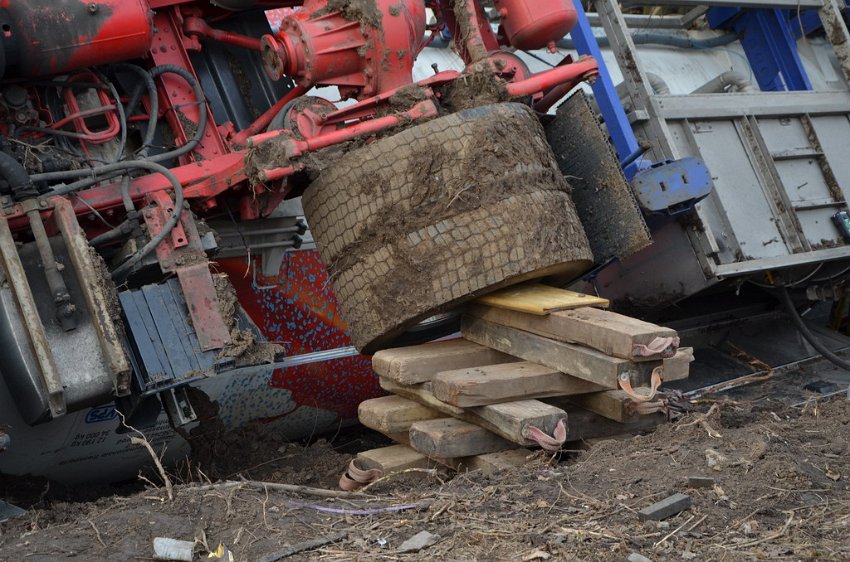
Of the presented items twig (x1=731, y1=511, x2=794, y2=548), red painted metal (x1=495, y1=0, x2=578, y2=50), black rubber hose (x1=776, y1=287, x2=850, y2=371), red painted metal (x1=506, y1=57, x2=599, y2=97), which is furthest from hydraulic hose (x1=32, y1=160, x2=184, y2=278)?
black rubber hose (x1=776, y1=287, x2=850, y2=371)

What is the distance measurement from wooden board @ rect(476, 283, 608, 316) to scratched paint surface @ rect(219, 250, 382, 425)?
1023 mm

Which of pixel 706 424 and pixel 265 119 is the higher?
pixel 265 119

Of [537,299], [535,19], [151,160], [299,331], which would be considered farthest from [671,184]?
[151,160]

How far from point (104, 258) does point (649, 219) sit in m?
2.87

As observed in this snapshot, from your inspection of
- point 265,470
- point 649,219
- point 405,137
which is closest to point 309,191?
point 405,137

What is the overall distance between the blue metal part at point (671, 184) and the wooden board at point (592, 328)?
1209mm

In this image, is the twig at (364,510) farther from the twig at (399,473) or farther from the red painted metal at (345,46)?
the red painted metal at (345,46)

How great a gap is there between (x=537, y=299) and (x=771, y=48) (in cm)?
404

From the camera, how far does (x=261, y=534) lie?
3018mm

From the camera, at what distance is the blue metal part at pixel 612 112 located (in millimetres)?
5328

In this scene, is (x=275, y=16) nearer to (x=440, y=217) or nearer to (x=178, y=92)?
(x=178, y=92)

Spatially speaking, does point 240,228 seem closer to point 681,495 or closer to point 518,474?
point 518,474

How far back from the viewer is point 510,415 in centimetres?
366

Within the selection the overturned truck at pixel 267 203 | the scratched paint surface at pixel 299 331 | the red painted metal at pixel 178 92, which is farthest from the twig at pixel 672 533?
the red painted metal at pixel 178 92
